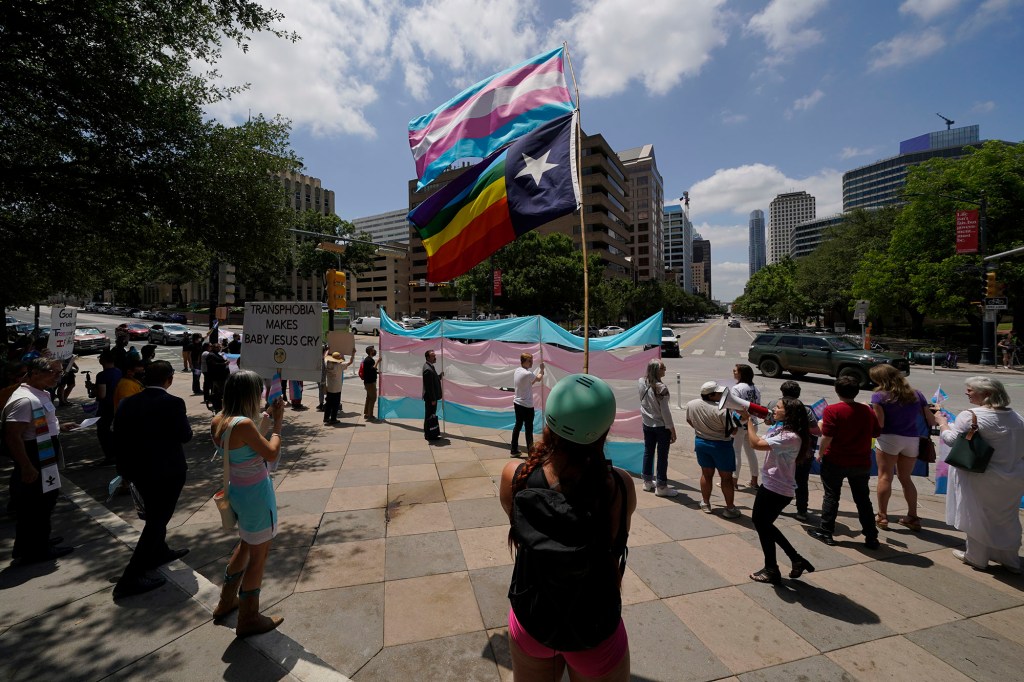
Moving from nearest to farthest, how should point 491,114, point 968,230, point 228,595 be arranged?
point 228,595 → point 491,114 → point 968,230

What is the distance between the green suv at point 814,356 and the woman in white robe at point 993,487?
42.8 ft

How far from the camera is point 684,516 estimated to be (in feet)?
17.2

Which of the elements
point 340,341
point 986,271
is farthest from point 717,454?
point 986,271

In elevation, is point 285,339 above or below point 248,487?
above

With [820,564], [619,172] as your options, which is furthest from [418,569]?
[619,172]

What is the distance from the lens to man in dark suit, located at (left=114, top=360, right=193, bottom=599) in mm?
3637

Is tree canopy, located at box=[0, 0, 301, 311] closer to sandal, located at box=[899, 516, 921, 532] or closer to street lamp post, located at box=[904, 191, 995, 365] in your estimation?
sandal, located at box=[899, 516, 921, 532]

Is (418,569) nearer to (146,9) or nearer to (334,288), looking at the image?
(146,9)

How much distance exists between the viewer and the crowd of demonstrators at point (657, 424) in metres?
5.70

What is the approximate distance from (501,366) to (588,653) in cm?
733

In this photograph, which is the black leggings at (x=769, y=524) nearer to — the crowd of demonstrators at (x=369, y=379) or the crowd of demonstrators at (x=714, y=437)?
the crowd of demonstrators at (x=714, y=437)

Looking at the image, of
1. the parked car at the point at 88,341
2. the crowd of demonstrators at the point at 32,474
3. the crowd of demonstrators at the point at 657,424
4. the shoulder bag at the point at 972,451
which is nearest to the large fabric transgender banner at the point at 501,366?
the crowd of demonstrators at the point at 657,424

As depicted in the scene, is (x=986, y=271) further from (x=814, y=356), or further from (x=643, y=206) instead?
(x=643, y=206)

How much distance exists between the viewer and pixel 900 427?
4.86 m
